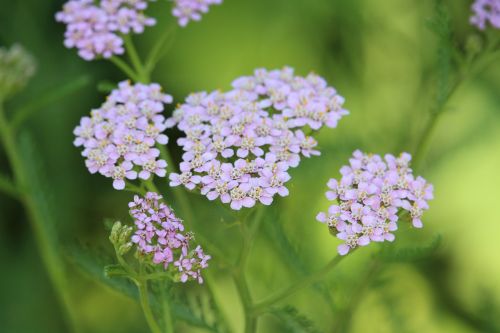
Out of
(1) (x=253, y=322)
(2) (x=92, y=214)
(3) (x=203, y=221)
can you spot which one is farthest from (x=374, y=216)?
(2) (x=92, y=214)

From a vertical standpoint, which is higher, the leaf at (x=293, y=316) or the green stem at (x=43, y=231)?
the green stem at (x=43, y=231)

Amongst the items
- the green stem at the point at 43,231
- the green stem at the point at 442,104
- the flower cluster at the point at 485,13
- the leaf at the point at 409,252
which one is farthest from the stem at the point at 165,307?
the flower cluster at the point at 485,13

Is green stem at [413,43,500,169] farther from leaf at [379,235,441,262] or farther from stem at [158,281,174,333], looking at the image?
stem at [158,281,174,333]

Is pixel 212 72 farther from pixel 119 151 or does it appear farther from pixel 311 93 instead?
pixel 119 151

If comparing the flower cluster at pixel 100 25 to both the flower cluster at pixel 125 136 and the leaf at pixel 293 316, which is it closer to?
the flower cluster at pixel 125 136

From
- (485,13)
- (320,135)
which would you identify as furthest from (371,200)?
(320,135)

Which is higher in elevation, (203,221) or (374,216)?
(203,221)
